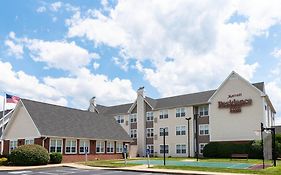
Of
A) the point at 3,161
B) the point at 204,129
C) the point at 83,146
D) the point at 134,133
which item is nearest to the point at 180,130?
Result: the point at 204,129

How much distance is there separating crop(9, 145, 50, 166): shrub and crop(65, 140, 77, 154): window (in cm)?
549

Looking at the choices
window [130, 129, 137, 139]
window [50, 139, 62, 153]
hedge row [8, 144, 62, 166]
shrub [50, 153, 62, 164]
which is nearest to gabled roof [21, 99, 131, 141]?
window [50, 139, 62, 153]

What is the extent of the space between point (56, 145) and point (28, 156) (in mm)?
5622

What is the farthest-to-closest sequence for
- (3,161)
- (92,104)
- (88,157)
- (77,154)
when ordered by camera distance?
(92,104), (88,157), (77,154), (3,161)

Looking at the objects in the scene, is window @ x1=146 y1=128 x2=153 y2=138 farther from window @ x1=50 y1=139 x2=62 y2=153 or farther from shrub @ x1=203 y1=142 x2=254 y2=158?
window @ x1=50 y1=139 x2=62 y2=153

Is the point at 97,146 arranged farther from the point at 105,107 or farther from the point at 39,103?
the point at 105,107

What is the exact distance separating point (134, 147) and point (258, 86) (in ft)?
73.1

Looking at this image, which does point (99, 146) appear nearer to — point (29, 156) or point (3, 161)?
point (29, 156)

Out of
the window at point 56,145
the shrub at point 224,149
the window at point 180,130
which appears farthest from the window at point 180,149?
the window at point 56,145

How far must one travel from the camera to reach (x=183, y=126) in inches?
2122

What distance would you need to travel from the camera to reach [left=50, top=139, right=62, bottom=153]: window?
36753 mm

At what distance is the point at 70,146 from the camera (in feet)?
128

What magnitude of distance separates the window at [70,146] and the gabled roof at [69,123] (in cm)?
87

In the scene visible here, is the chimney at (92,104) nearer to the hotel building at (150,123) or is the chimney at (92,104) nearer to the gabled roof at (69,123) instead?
the hotel building at (150,123)
